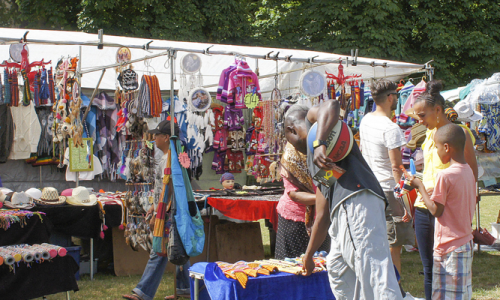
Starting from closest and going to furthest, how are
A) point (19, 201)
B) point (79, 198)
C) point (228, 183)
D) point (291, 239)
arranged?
1. point (291, 239)
2. point (19, 201)
3. point (79, 198)
4. point (228, 183)

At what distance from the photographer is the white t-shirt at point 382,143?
3727 mm

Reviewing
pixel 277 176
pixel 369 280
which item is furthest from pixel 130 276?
pixel 369 280

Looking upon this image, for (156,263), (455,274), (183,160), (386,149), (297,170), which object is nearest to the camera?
(455,274)

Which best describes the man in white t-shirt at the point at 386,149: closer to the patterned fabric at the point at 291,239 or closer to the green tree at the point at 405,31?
the patterned fabric at the point at 291,239

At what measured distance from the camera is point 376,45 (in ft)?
43.6

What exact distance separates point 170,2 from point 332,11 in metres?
4.31

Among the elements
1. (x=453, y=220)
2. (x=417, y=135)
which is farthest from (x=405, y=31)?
(x=453, y=220)

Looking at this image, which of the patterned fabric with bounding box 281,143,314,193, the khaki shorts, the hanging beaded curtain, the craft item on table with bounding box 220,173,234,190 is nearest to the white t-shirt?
the khaki shorts

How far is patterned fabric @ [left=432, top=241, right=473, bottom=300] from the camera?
313 centimetres

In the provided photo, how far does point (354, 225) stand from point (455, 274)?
1.04 m

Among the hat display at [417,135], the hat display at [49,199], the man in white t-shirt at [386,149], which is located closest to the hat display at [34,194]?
the hat display at [49,199]

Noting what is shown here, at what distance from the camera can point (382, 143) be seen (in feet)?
12.4

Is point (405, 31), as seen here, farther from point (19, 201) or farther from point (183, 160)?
point (19, 201)

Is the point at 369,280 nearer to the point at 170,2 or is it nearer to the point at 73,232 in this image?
the point at 73,232
